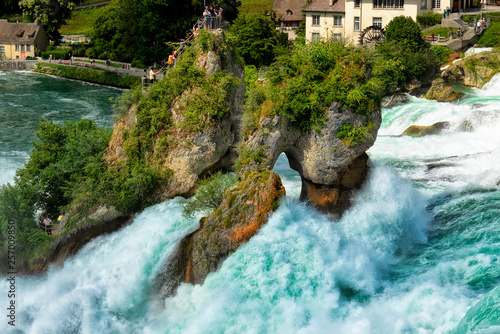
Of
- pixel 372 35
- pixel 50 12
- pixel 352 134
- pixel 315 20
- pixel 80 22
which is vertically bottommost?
pixel 352 134

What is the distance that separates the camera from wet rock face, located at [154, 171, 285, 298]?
76.2ft

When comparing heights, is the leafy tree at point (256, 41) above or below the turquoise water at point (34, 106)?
above

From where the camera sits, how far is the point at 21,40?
102 m

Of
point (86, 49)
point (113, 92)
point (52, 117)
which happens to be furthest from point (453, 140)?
point (86, 49)

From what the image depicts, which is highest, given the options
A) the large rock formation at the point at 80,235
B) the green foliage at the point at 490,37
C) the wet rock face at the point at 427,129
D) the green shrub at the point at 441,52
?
the green foliage at the point at 490,37

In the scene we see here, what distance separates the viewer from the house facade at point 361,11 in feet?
224

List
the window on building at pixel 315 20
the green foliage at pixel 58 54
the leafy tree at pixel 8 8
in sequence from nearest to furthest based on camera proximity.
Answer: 1. the window on building at pixel 315 20
2. the green foliage at pixel 58 54
3. the leafy tree at pixel 8 8

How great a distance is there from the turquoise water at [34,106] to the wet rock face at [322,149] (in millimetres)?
18044

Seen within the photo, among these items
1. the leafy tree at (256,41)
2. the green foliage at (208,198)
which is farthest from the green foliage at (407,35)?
the green foliage at (208,198)

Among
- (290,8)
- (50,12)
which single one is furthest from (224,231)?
(50,12)

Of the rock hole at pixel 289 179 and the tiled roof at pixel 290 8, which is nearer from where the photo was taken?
the rock hole at pixel 289 179

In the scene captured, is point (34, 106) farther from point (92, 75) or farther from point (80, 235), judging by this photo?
point (80, 235)

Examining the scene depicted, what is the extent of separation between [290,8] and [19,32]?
43348mm

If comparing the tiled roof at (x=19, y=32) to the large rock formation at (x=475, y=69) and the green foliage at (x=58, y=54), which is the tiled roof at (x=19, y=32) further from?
the large rock formation at (x=475, y=69)
